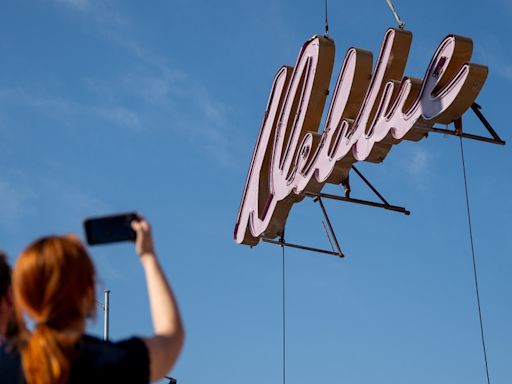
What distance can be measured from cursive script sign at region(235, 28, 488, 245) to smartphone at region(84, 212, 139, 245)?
26.1 feet

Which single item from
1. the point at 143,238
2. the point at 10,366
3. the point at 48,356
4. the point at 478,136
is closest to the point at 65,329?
the point at 48,356

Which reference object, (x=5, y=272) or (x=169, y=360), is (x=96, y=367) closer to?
(x=169, y=360)

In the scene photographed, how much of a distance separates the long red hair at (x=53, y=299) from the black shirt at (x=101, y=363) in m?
0.04

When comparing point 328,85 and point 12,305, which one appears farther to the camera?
point 328,85

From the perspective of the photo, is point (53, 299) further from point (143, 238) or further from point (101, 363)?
point (143, 238)

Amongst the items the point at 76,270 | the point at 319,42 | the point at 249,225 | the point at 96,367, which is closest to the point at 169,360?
the point at 96,367

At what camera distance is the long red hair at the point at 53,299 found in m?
2.11

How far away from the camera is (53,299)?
212 cm

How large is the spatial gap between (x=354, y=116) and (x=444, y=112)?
A: 219 cm

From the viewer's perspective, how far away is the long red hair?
6.91ft

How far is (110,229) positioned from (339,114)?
10.1 meters

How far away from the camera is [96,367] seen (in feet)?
7.19

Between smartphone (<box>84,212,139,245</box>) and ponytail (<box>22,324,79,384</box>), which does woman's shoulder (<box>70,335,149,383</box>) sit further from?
smartphone (<box>84,212,139,245</box>)

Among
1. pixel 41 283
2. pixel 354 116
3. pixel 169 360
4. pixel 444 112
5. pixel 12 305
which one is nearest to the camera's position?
pixel 41 283
